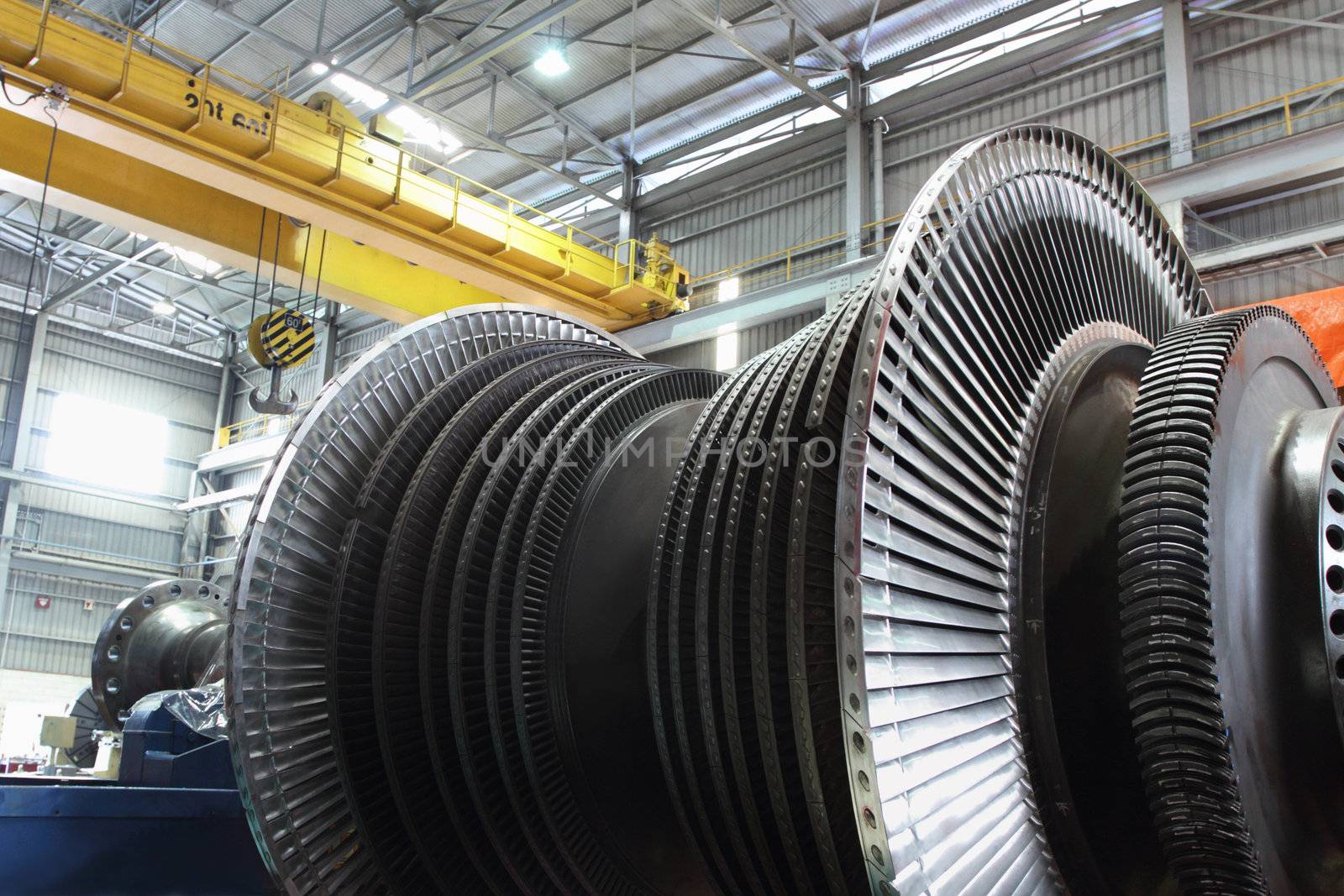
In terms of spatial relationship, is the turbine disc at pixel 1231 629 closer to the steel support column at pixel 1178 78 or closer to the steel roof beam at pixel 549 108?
the steel support column at pixel 1178 78

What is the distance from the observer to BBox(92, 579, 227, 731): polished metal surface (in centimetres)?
683

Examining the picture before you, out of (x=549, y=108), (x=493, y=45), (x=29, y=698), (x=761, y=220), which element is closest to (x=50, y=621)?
(x=29, y=698)

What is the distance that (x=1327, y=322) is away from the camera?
9664 mm

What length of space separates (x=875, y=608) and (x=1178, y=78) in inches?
514

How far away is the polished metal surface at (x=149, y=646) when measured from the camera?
6.83m

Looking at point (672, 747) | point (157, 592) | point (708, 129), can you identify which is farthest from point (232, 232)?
point (672, 747)

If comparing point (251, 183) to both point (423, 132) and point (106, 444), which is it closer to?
point (423, 132)

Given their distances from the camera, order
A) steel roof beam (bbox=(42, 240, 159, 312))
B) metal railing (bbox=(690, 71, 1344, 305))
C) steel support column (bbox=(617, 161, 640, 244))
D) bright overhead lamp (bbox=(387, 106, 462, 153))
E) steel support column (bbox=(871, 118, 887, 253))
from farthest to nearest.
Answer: steel roof beam (bbox=(42, 240, 159, 312))
steel support column (bbox=(617, 161, 640, 244))
bright overhead lamp (bbox=(387, 106, 462, 153))
steel support column (bbox=(871, 118, 887, 253))
metal railing (bbox=(690, 71, 1344, 305))

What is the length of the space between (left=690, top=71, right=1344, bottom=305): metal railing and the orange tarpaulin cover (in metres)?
2.52

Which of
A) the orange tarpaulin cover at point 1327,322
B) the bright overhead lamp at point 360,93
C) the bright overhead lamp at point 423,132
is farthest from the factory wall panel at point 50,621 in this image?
the orange tarpaulin cover at point 1327,322

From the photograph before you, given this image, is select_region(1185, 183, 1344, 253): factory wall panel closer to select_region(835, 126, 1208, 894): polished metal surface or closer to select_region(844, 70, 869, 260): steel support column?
select_region(844, 70, 869, 260): steel support column

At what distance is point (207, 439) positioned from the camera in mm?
26922

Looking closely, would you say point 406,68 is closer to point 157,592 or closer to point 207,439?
point 157,592

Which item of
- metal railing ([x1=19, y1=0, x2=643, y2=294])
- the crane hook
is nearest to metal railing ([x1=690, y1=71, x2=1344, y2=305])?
metal railing ([x1=19, y1=0, x2=643, y2=294])
